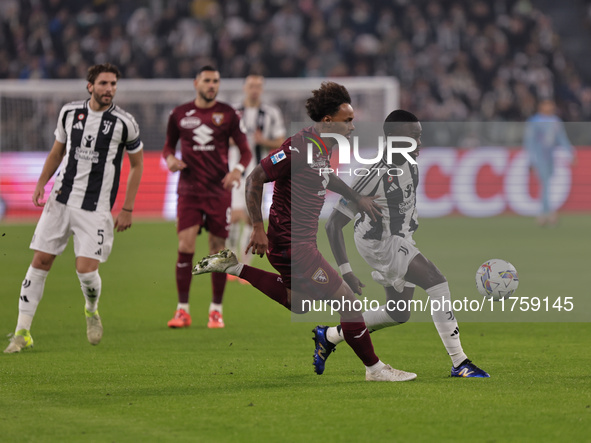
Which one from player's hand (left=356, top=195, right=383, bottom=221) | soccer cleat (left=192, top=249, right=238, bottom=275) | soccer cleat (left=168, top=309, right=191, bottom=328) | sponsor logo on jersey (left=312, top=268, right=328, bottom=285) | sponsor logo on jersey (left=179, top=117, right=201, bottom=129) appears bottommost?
soccer cleat (left=168, top=309, right=191, bottom=328)

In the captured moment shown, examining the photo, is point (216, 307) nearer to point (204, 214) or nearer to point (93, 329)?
point (204, 214)

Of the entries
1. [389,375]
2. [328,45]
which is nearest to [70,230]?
[389,375]

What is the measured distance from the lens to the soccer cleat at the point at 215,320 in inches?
347

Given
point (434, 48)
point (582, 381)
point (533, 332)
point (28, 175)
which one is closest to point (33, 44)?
point (28, 175)

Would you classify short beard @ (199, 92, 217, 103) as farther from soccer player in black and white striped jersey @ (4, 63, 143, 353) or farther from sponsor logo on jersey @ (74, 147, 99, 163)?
sponsor logo on jersey @ (74, 147, 99, 163)

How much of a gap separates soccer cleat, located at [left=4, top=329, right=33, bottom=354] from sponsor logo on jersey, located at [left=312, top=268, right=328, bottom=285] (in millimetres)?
2645

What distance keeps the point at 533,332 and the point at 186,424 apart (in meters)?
4.31

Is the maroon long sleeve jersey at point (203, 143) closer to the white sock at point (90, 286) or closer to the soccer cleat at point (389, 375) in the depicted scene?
the white sock at point (90, 286)

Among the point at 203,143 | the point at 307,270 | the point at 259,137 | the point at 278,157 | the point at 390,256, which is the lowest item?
the point at 307,270

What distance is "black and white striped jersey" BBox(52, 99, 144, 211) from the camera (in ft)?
24.4

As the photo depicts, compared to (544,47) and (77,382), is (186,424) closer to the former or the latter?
(77,382)

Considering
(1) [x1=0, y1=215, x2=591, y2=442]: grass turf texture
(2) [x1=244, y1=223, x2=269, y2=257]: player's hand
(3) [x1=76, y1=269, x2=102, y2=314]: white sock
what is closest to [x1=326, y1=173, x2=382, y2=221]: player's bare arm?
(2) [x1=244, y1=223, x2=269, y2=257]: player's hand

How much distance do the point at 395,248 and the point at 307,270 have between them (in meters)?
0.64

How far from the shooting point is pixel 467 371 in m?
6.21
